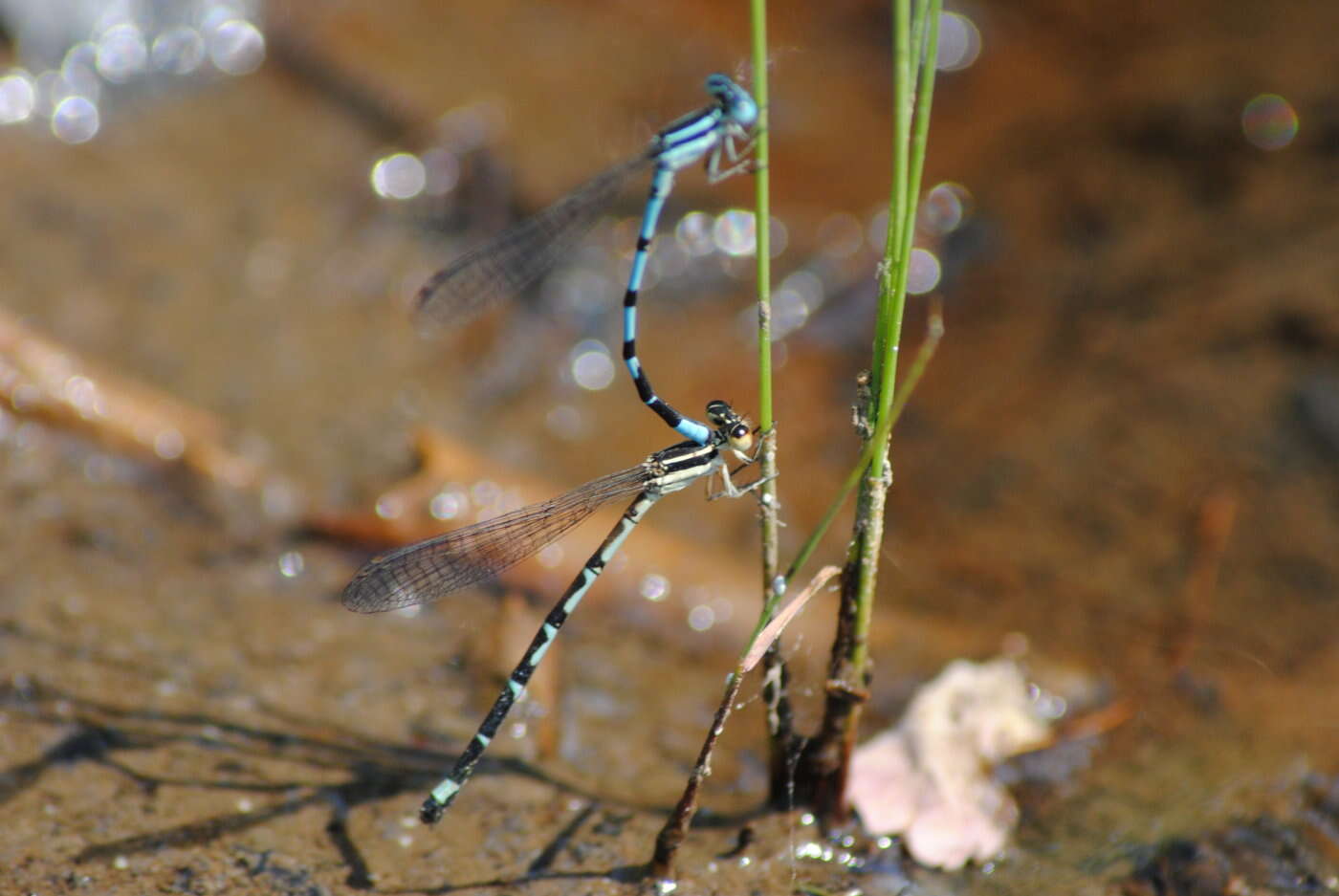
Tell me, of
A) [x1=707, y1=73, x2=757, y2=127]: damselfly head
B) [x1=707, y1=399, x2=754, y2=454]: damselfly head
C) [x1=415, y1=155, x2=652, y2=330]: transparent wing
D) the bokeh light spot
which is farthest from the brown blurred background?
[x1=707, y1=399, x2=754, y2=454]: damselfly head

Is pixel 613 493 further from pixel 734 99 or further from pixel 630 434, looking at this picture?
pixel 630 434

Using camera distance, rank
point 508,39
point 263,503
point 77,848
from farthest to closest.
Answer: point 508,39
point 263,503
point 77,848

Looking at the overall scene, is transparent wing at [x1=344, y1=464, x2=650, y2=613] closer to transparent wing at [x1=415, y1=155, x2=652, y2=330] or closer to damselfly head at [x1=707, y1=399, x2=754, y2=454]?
damselfly head at [x1=707, y1=399, x2=754, y2=454]

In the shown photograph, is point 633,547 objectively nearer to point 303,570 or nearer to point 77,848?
point 303,570

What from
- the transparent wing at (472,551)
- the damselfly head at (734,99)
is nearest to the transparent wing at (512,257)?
the damselfly head at (734,99)

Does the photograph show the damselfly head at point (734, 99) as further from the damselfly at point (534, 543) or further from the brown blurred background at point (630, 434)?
the damselfly at point (534, 543)

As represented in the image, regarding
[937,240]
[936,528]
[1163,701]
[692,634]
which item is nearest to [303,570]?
[692,634]
